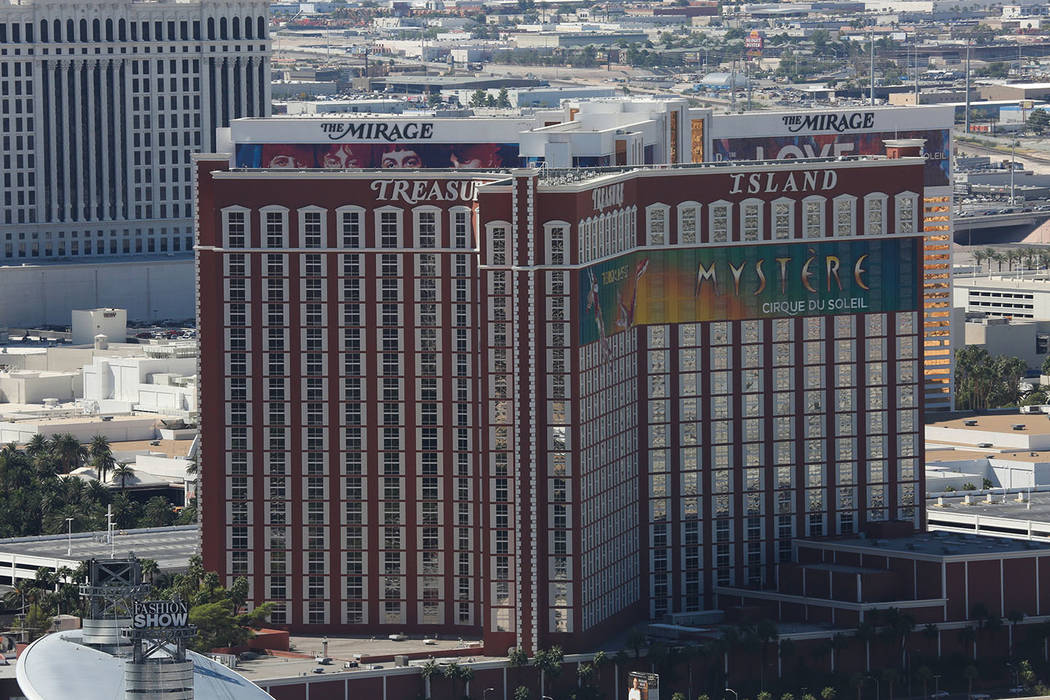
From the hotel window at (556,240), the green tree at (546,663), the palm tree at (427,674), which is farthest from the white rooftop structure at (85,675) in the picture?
the hotel window at (556,240)

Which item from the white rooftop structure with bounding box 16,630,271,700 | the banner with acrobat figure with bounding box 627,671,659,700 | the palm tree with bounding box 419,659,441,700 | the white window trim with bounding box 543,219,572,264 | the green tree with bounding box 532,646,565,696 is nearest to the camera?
the white rooftop structure with bounding box 16,630,271,700

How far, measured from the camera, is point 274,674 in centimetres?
19600

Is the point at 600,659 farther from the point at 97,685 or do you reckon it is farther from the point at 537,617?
the point at 97,685

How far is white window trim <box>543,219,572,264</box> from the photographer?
19938 cm

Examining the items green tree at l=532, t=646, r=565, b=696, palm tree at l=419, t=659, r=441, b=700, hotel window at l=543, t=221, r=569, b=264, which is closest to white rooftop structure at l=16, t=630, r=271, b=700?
palm tree at l=419, t=659, r=441, b=700

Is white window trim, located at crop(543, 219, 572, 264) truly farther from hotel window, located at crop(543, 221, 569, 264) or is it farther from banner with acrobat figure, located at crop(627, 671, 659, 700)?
banner with acrobat figure, located at crop(627, 671, 659, 700)

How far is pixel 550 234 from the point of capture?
19962 cm

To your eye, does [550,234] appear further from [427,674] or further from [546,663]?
[427,674]

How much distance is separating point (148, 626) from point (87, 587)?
67.0ft

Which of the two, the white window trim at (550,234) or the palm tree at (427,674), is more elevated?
the white window trim at (550,234)

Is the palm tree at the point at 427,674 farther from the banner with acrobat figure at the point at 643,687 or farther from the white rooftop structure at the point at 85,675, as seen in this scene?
the white rooftop structure at the point at 85,675

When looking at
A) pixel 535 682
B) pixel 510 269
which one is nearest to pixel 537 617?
pixel 535 682

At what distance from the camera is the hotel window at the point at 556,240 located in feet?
654

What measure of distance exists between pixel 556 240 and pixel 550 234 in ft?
1.36
